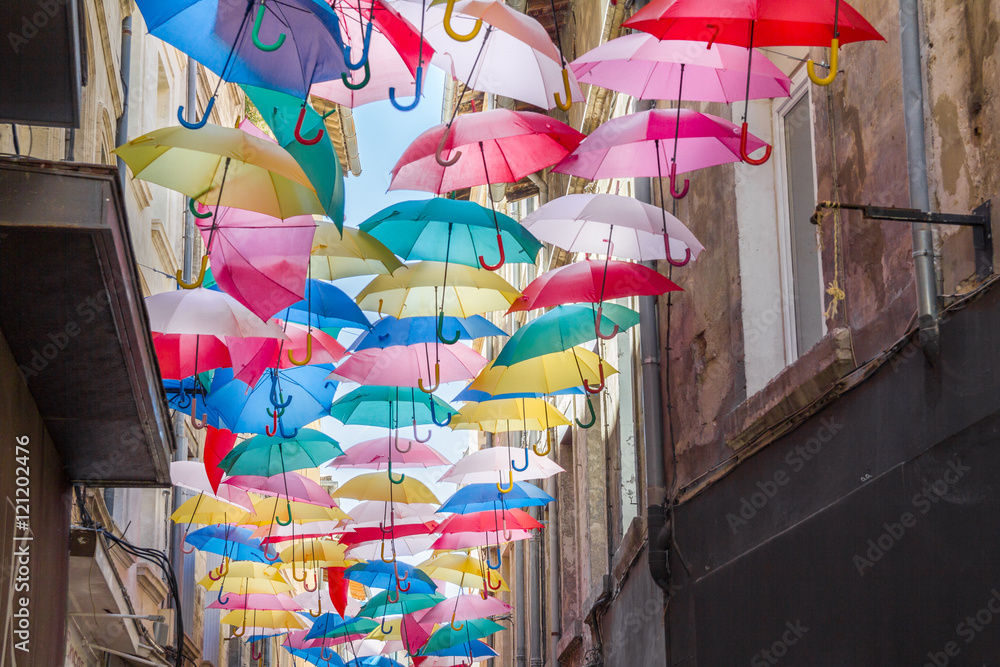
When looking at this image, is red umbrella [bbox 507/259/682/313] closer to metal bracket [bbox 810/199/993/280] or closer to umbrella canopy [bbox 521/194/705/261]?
umbrella canopy [bbox 521/194/705/261]

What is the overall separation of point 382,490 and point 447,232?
195 inches

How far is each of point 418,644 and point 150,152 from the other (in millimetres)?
12258

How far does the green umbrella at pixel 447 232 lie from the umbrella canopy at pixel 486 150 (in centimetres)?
16

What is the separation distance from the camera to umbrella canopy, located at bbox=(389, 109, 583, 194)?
6289 mm

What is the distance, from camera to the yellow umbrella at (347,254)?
6.75m

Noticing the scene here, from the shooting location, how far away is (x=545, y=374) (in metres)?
8.56

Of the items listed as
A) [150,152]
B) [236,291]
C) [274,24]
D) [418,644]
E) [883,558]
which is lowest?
[418,644]

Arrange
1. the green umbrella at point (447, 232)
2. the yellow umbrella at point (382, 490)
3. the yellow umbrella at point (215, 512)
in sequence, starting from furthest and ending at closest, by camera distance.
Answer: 1. the yellow umbrella at point (215, 512)
2. the yellow umbrella at point (382, 490)
3. the green umbrella at point (447, 232)

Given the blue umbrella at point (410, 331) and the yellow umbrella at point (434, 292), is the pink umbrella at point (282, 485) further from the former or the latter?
the yellow umbrella at point (434, 292)

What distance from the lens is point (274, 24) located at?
207 inches

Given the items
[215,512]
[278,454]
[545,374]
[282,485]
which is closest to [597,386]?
[545,374]

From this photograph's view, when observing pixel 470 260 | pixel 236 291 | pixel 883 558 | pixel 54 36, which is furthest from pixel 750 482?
pixel 54 36

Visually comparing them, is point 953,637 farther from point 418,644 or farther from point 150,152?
point 418,644

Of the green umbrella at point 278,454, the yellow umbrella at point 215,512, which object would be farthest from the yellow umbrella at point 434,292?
the yellow umbrella at point 215,512
